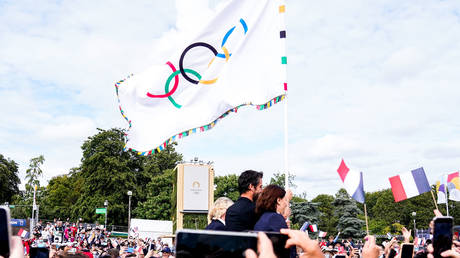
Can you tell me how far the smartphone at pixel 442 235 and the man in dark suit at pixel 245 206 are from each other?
7.72ft

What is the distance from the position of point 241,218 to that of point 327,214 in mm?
95905

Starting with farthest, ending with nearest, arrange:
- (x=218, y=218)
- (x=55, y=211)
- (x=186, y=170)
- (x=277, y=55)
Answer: (x=55, y=211) → (x=186, y=170) → (x=277, y=55) → (x=218, y=218)

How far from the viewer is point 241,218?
16.2ft

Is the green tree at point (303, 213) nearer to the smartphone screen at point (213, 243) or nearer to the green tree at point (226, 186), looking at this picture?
the green tree at point (226, 186)

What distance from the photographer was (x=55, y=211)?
262 feet

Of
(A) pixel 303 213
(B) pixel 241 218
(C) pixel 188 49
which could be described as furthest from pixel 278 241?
(A) pixel 303 213

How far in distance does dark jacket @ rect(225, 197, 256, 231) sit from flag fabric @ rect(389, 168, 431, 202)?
294 cm

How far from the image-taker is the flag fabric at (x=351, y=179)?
5.30 m

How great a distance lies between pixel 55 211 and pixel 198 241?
84693 millimetres

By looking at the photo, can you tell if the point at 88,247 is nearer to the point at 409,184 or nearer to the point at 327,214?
the point at 409,184

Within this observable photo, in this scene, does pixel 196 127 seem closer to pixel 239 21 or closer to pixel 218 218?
pixel 239 21

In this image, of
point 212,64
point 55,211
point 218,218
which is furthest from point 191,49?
point 55,211

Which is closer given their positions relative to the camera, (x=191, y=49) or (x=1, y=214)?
(x=1, y=214)

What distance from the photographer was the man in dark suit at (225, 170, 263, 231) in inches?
194
